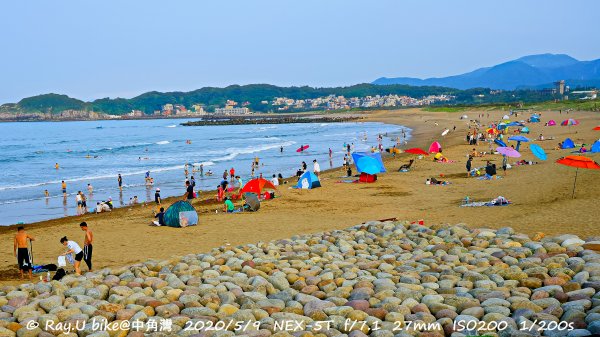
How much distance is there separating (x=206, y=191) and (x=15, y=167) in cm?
2851

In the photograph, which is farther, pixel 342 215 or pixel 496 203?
pixel 342 215

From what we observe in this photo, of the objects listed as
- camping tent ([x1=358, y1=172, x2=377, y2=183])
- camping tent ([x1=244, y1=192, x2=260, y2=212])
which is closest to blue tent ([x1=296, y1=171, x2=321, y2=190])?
camping tent ([x1=358, y1=172, x2=377, y2=183])

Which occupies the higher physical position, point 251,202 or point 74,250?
point 74,250

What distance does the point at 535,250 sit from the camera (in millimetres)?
9656

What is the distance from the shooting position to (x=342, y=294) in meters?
7.84

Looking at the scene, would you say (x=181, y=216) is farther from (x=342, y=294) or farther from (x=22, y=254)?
(x=342, y=294)

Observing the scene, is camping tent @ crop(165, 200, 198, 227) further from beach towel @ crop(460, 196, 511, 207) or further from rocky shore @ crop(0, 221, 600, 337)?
beach towel @ crop(460, 196, 511, 207)

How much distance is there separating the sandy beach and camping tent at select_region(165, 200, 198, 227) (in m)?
0.37

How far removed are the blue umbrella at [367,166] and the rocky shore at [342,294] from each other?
12.8 metres

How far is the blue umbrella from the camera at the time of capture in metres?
23.8

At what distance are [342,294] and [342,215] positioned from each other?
9.77 meters

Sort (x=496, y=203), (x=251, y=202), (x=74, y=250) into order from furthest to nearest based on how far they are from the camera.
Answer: (x=251, y=202)
(x=496, y=203)
(x=74, y=250)
